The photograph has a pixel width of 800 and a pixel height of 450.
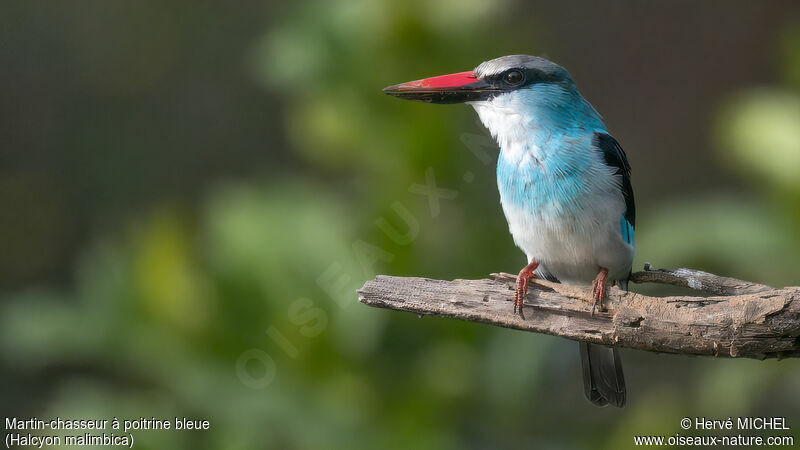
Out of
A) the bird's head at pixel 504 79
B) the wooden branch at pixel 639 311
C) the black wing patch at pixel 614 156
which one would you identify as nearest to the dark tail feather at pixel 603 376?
the black wing patch at pixel 614 156

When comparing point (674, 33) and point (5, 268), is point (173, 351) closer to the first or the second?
point (5, 268)

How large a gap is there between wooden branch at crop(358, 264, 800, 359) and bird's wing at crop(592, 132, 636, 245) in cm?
22

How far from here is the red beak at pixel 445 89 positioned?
228 centimetres

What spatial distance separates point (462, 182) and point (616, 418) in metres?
1.76

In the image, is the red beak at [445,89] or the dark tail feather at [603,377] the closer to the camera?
the red beak at [445,89]

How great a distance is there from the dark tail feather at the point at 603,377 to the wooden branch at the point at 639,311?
19.0 inches

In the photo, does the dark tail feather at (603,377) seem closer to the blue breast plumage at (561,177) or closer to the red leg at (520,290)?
the blue breast plumage at (561,177)

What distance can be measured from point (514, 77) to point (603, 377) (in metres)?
0.98

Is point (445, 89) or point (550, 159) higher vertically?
point (445, 89)

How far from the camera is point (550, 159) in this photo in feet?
7.94

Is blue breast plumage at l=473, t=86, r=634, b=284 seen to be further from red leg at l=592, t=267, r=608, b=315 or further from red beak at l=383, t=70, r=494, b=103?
red leg at l=592, t=267, r=608, b=315

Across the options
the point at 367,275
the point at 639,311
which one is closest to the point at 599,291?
the point at 639,311

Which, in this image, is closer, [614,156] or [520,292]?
[520,292]

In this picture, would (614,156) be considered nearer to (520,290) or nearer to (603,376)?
(520,290)
